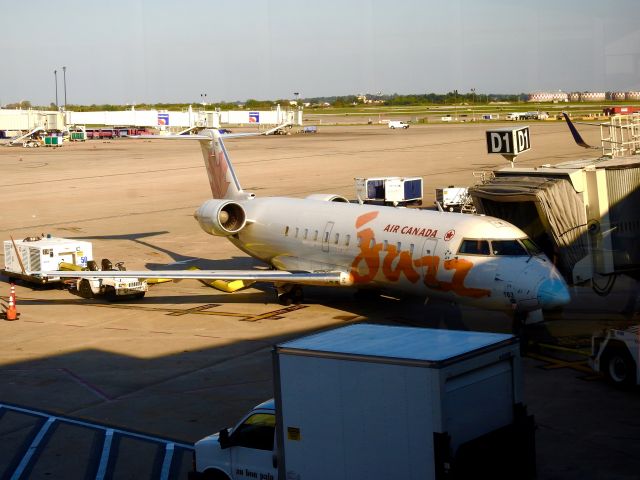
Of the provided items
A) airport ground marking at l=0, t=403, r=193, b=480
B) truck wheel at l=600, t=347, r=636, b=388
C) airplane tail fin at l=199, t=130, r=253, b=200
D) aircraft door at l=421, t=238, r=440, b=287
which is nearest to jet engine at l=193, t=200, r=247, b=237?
airplane tail fin at l=199, t=130, r=253, b=200

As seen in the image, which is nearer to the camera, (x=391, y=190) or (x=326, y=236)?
(x=326, y=236)

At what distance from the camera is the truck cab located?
42.0 feet

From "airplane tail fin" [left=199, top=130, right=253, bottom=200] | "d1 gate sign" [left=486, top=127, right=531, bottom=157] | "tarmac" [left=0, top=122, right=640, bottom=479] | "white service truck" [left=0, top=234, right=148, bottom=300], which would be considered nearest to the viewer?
"tarmac" [left=0, top=122, right=640, bottom=479]

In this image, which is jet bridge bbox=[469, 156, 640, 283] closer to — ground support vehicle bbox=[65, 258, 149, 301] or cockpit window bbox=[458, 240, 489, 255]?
cockpit window bbox=[458, 240, 489, 255]

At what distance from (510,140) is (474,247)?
9943 mm

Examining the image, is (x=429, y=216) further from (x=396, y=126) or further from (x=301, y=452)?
(x=396, y=126)

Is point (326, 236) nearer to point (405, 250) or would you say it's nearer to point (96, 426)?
point (405, 250)

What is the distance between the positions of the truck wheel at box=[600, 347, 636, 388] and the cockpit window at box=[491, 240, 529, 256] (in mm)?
4124

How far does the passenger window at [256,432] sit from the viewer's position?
12977 mm

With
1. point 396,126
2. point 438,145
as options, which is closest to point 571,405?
point 438,145

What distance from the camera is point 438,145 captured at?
307 ft

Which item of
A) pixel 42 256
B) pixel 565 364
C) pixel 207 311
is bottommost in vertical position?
pixel 565 364

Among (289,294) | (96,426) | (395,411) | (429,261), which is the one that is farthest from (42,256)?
(395,411)

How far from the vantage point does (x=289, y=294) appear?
28000mm
